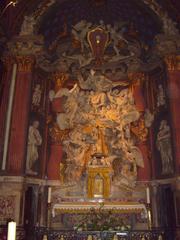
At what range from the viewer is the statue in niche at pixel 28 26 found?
11641 millimetres

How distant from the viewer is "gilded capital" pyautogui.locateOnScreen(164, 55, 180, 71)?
1132 centimetres

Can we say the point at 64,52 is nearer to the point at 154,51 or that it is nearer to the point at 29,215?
the point at 154,51

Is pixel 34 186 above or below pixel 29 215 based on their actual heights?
above

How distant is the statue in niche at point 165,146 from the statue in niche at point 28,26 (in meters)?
5.89

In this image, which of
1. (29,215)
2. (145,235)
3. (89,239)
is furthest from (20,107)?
(145,235)

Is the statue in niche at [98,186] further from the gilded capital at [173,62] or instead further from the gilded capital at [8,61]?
the gilded capital at [8,61]

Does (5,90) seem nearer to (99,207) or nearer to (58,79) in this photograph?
(58,79)

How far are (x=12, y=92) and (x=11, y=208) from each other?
3868mm

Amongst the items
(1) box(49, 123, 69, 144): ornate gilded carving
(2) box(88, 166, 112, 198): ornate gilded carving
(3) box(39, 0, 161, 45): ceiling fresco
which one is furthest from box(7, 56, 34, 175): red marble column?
(2) box(88, 166, 112, 198): ornate gilded carving

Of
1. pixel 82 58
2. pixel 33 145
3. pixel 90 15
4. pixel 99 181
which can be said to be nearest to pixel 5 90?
pixel 33 145

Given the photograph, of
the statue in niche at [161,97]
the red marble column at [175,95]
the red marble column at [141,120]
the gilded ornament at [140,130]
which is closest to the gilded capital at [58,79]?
the red marble column at [141,120]

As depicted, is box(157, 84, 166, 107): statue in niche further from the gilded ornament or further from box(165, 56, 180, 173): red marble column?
the gilded ornament

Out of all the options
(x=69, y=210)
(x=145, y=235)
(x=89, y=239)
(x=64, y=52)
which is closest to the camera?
(x=89, y=239)

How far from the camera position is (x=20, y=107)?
422 inches
